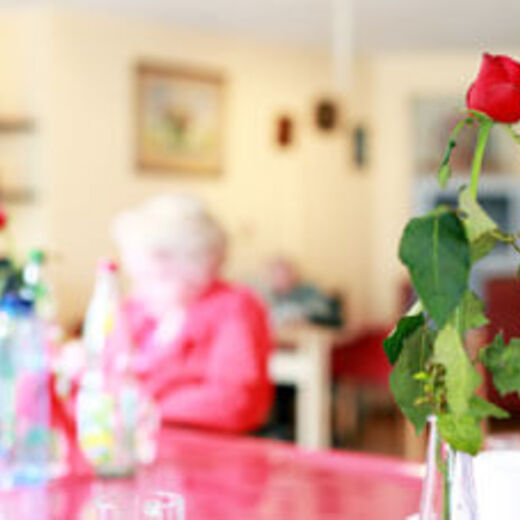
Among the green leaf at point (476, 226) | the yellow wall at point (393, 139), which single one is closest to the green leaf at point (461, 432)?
the green leaf at point (476, 226)

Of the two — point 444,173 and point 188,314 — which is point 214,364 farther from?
point 444,173

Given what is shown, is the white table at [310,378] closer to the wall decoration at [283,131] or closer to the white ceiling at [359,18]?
the white ceiling at [359,18]

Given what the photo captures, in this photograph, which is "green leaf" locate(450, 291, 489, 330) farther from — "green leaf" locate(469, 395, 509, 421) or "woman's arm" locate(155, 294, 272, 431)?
"woman's arm" locate(155, 294, 272, 431)

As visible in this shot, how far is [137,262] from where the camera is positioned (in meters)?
2.55

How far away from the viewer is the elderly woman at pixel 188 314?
7.80 ft

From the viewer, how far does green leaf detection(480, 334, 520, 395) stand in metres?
0.84

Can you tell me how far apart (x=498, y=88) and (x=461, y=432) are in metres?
0.27

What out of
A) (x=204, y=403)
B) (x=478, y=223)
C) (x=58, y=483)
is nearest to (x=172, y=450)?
(x=58, y=483)

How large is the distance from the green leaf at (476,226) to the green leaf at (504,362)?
3.1 inches

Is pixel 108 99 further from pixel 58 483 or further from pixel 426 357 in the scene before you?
pixel 426 357

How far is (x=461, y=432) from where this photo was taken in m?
0.82

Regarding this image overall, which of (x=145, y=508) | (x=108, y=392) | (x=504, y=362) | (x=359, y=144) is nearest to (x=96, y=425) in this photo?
(x=108, y=392)

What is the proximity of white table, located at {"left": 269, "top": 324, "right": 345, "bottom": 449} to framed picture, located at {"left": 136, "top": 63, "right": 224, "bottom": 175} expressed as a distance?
A: 1.44 metres

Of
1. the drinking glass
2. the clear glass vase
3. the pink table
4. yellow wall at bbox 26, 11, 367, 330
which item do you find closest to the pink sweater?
the pink table
